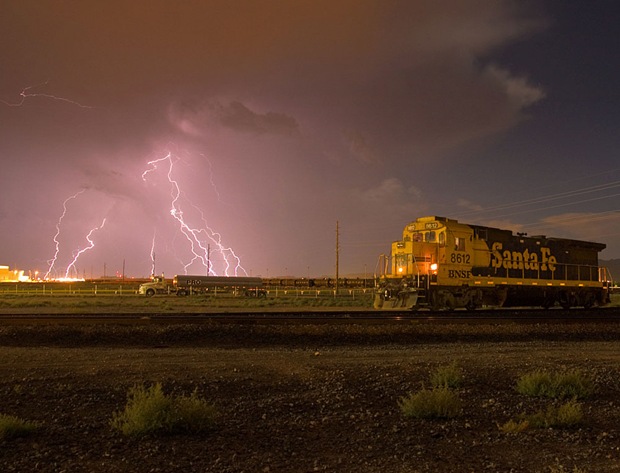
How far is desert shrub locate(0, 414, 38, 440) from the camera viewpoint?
6.09 m

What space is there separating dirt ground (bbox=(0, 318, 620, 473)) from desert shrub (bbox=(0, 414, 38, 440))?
75 millimetres

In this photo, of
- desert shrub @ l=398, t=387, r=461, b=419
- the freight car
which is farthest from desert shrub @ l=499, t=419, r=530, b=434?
the freight car

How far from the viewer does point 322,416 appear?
725cm

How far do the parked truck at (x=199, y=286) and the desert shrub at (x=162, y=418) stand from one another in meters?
50.8

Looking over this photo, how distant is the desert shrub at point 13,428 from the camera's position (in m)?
6.09

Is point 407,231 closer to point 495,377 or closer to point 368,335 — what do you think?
point 368,335

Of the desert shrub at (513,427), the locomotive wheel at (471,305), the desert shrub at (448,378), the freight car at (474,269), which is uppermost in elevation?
the freight car at (474,269)

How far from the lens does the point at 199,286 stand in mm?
66938

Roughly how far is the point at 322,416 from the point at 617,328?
52.5ft

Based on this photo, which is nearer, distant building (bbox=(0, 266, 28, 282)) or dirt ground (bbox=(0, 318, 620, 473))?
dirt ground (bbox=(0, 318, 620, 473))

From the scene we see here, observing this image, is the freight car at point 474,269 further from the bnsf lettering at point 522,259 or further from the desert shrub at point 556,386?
the desert shrub at point 556,386

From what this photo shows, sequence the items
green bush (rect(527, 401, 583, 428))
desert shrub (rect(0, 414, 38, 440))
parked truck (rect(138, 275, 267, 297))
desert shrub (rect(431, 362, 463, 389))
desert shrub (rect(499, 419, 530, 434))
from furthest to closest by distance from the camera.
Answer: parked truck (rect(138, 275, 267, 297))
desert shrub (rect(431, 362, 463, 389))
green bush (rect(527, 401, 583, 428))
desert shrub (rect(499, 419, 530, 434))
desert shrub (rect(0, 414, 38, 440))

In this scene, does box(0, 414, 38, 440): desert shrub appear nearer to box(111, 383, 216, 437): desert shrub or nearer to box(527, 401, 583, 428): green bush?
box(111, 383, 216, 437): desert shrub

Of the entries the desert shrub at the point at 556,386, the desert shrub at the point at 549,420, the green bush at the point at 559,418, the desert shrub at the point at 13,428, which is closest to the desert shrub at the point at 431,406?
the desert shrub at the point at 549,420
